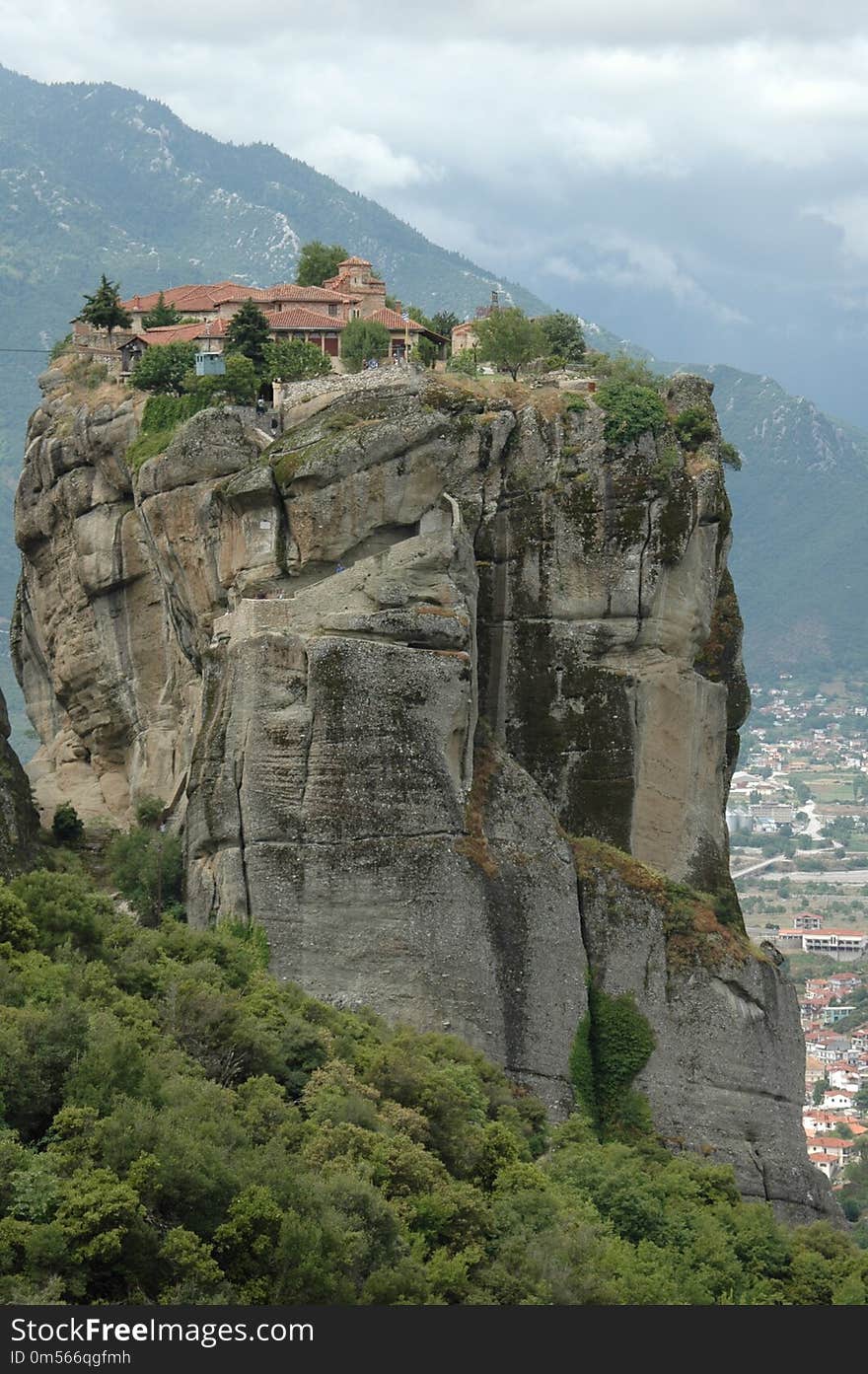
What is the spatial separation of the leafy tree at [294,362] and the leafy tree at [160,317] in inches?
340

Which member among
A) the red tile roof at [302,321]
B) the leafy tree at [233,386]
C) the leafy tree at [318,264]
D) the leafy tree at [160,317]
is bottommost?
the leafy tree at [233,386]

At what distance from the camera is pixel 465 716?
60438 mm

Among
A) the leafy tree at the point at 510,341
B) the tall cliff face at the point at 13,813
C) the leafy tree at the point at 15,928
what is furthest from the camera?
the leafy tree at the point at 510,341

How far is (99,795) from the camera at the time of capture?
7112cm

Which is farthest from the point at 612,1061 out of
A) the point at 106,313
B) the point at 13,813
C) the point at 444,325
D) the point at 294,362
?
the point at 444,325

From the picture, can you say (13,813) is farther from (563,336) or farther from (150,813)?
(563,336)

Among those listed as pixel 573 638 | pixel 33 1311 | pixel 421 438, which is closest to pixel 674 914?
pixel 573 638

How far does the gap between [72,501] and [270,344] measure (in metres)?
6.62

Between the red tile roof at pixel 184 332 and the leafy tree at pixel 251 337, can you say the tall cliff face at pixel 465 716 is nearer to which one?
the leafy tree at pixel 251 337

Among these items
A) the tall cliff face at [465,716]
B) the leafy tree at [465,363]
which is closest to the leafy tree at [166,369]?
the tall cliff face at [465,716]

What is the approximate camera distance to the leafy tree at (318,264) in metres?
87.6

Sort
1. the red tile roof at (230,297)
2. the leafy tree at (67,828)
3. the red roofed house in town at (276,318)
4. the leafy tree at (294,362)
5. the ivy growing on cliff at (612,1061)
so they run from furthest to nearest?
the red tile roof at (230,297)
the red roofed house in town at (276,318)
the leafy tree at (294,362)
the leafy tree at (67,828)
the ivy growing on cliff at (612,1061)

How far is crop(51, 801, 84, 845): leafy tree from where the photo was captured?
67.2 m

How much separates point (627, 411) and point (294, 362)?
8811mm
